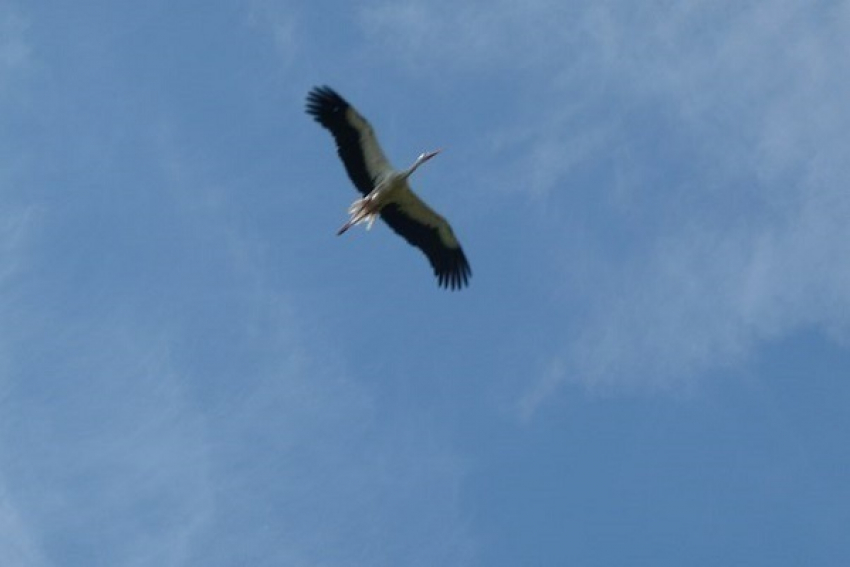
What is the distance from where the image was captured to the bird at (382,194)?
10800cm

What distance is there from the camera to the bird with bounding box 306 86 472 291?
4252 inches

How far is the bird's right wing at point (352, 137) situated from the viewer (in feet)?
354

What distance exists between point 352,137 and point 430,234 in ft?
9.69

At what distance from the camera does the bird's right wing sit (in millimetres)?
107938

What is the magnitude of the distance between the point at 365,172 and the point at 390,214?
124 cm

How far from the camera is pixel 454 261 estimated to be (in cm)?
10969

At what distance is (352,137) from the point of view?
355ft

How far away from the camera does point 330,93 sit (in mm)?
107938

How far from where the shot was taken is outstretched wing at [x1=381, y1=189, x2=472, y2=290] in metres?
109

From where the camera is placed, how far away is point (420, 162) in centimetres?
10969

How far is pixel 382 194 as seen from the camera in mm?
108375

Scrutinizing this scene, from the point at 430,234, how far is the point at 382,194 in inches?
68.6

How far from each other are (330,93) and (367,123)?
1.02m

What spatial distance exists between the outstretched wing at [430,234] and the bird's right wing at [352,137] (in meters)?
0.80
